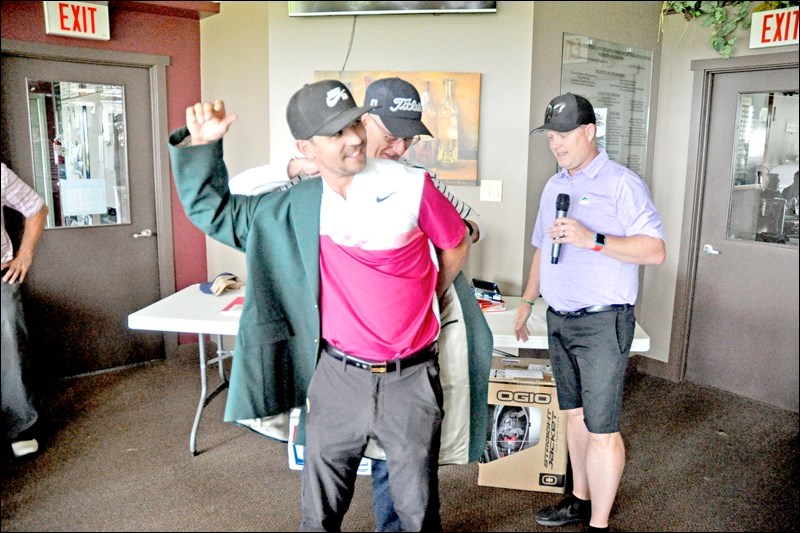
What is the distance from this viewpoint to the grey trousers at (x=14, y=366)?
935 mm

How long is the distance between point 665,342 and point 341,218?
2.28 metres

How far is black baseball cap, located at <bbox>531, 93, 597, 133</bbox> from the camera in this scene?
1757mm

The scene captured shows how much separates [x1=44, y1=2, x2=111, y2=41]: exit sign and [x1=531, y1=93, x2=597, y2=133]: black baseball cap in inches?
46.0

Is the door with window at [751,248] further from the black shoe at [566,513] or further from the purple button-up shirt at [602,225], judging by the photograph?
the black shoe at [566,513]

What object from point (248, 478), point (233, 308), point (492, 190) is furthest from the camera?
point (492, 190)

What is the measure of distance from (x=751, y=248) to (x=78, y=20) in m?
1.38

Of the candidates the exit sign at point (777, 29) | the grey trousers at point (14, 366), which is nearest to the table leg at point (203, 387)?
the grey trousers at point (14, 366)

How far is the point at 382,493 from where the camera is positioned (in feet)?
5.43

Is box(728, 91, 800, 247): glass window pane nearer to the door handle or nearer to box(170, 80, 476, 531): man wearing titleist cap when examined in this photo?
box(170, 80, 476, 531): man wearing titleist cap

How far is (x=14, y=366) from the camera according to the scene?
3.16 ft

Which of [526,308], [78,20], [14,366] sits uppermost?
[78,20]

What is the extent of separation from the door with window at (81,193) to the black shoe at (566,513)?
1.52m

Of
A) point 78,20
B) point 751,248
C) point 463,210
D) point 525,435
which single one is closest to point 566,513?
point 525,435

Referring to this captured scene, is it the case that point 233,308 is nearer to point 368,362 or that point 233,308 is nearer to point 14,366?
point 368,362
